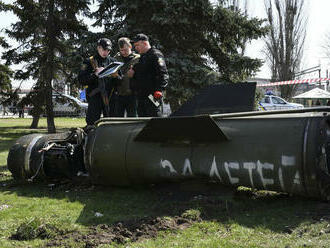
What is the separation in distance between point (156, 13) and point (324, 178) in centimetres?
973

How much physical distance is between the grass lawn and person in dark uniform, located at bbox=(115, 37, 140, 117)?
6.07ft

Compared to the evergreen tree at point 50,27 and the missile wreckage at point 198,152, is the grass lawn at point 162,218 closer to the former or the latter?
the missile wreckage at point 198,152

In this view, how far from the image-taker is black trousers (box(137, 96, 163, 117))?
6141mm

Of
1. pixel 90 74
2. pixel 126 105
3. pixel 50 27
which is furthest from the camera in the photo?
pixel 50 27

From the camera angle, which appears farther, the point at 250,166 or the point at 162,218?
the point at 250,166

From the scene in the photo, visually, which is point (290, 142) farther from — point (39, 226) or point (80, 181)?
point (80, 181)

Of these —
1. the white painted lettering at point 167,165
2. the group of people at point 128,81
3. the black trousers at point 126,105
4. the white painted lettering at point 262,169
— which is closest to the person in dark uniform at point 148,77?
the group of people at point 128,81

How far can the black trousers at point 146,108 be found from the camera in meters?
6.14

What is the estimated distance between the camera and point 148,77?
242 inches

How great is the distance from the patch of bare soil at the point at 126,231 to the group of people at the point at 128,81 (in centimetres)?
268

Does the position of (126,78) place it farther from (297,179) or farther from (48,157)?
(297,179)

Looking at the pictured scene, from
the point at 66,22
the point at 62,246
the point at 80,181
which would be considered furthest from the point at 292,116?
the point at 66,22

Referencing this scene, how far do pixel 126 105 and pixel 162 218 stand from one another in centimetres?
326

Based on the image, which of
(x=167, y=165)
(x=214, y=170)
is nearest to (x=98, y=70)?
(x=167, y=165)
